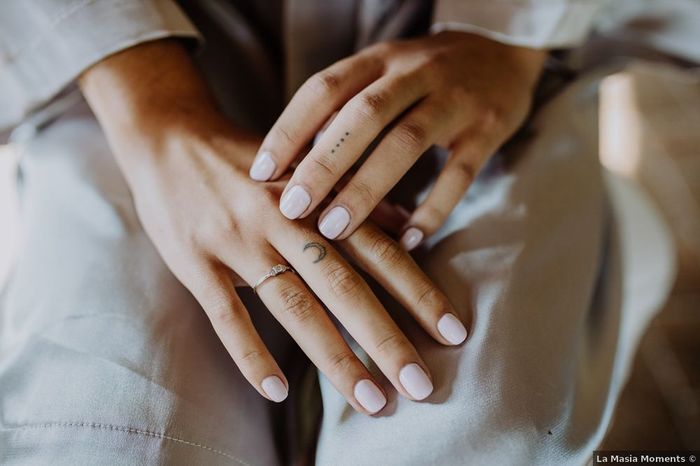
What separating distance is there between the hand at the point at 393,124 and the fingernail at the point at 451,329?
95mm

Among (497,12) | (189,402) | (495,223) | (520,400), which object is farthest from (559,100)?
(189,402)

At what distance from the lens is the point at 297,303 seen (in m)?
0.53

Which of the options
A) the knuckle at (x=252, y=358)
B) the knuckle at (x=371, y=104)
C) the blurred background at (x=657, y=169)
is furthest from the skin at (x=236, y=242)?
the blurred background at (x=657, y=169)

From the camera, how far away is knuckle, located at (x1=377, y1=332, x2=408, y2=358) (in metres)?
0.51

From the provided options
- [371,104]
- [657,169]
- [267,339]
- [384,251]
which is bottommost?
[657,169]

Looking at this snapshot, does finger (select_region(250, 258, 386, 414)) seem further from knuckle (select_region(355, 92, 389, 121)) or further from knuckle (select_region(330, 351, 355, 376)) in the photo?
knuckle (select_region(355, 92, 389, 121))

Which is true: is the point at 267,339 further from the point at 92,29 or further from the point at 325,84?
the point at 92,29

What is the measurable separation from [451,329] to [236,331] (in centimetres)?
20

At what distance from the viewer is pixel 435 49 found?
66cm

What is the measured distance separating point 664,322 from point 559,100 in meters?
0.62

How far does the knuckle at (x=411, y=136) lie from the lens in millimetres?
569

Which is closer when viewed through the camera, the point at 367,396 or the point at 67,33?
the point at 367,396

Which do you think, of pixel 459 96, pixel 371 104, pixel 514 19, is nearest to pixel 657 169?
pixel 514 19

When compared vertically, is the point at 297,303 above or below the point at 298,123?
below
